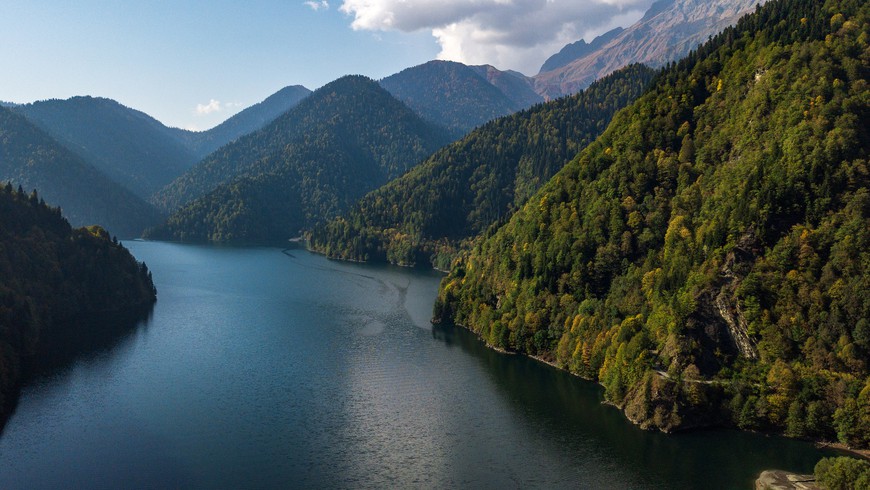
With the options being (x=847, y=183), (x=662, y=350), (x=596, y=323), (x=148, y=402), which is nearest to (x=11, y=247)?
(x=148, y=402)

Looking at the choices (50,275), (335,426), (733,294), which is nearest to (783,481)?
(733,294)

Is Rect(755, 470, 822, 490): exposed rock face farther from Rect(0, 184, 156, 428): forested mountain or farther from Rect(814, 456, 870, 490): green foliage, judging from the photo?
Rect(0, 184, 156, 428): forested mountain

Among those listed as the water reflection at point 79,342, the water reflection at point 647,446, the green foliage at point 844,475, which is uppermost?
the green foliage at point 844,475

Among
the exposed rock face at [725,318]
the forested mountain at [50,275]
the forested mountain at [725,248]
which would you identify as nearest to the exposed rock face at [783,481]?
the forested mountain at [725,248]

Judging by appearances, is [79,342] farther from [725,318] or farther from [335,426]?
[725,318]

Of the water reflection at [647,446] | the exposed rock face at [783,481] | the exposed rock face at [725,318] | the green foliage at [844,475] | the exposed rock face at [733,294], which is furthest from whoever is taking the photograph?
the exposed rock face at [725,318]

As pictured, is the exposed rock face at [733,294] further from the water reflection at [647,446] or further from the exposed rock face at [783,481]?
the exposed rock face at [783,481]
